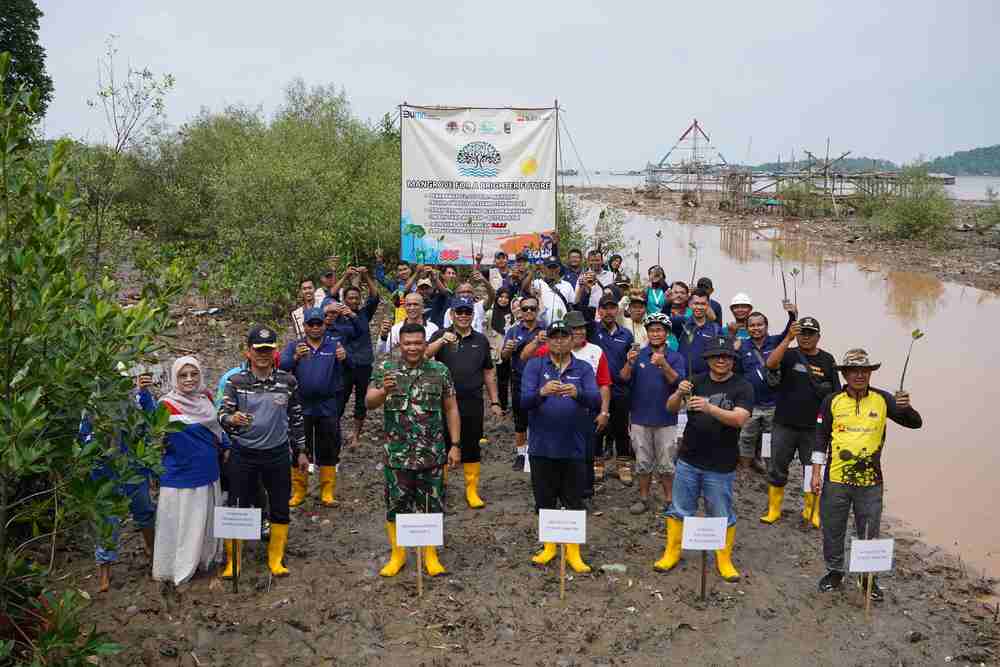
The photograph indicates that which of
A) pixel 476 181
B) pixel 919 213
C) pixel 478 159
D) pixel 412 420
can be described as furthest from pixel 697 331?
pixel 919 213

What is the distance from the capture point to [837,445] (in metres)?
5.82

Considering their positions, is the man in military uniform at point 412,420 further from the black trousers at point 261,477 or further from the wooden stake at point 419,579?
the black trousers at point 261,477

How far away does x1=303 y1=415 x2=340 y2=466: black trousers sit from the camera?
7324 mm

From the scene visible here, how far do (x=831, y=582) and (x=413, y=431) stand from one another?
3.34m

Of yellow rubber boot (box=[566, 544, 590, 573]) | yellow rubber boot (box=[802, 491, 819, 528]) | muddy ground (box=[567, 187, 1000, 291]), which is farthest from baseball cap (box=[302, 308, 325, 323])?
muddy ground (box=[567, 187, 1000, 291])

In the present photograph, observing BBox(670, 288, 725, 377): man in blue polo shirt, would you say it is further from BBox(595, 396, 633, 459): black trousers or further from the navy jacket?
the navy jacket

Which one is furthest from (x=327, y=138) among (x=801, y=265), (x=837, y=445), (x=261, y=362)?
(x=837, y=445)

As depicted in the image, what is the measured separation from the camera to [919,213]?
104 feet

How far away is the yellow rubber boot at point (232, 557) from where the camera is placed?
5.88 metres

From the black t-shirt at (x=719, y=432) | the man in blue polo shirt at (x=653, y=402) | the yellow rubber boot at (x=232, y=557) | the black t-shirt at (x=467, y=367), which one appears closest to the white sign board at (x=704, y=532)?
the black t-shirt at (x=719, y=432)

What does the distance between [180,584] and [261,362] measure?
1771mm

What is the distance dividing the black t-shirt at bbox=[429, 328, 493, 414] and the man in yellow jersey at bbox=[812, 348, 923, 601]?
306cm

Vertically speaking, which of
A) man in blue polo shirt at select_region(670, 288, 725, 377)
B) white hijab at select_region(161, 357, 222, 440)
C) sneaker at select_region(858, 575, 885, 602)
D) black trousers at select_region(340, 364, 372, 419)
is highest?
man in blue polo shirt at select_region(670, 288, 725, 377)

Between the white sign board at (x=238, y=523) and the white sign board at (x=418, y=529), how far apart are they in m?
1.03
